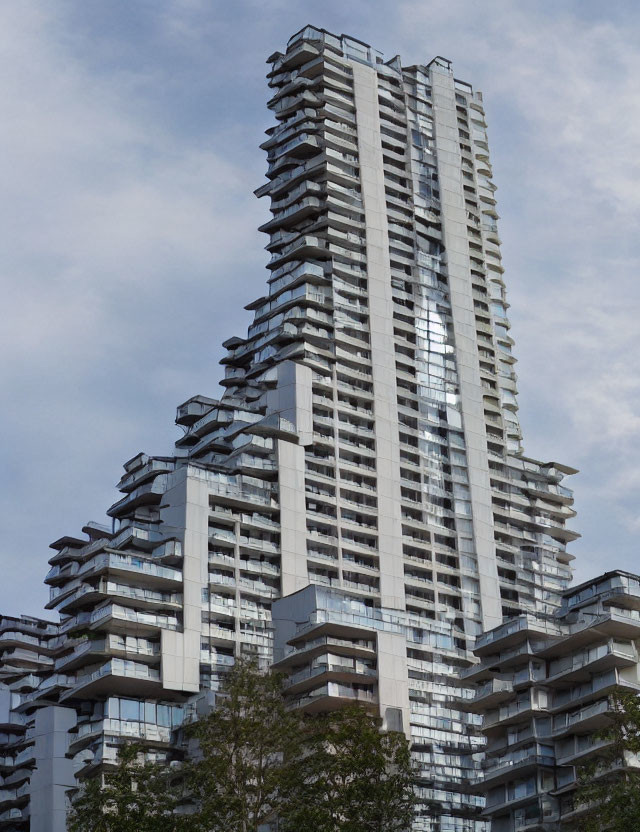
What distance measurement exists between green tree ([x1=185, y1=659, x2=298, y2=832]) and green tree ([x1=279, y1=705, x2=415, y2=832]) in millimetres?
1373

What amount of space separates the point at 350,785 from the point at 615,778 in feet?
62.2

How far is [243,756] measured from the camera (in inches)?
3962

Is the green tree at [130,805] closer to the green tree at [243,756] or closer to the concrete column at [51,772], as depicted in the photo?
the green tree at [243,756]

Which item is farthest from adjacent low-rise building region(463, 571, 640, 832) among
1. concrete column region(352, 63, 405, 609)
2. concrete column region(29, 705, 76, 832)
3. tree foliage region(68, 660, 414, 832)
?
concrete column region(29, 705, 76, 832)

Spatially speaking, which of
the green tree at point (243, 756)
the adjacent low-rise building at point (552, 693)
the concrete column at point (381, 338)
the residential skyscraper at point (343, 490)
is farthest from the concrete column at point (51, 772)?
the concrete column at point (381, 338)

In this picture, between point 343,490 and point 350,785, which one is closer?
point 350,785

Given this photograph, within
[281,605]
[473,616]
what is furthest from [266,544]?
[473,616]

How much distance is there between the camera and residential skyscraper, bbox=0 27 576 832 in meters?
130

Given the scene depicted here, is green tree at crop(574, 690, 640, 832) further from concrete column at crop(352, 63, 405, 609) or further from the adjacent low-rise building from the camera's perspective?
concrete column at crop(352, 63, 405, 609)

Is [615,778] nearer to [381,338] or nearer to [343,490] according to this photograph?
[343,490]

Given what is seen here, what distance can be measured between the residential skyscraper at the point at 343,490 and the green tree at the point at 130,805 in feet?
70.0

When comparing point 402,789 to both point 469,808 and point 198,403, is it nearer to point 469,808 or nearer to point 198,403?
point 469,808

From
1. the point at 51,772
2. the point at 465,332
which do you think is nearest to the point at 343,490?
the point at 465,332

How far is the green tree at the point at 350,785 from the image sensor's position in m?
96.1
